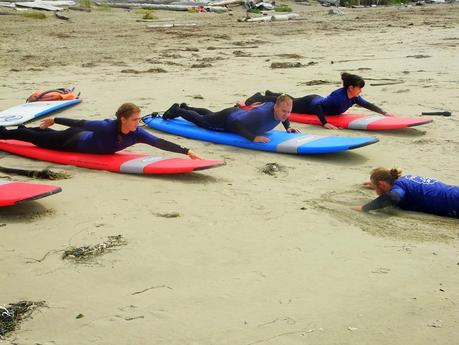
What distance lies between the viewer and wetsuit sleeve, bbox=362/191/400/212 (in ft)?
15.3

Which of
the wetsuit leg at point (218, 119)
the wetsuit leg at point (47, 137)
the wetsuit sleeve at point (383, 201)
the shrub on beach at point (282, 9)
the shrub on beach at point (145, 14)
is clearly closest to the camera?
the wetsuit sleeve at point (383, 201)

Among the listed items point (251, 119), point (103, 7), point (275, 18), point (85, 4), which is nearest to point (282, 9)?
point (275, 18)

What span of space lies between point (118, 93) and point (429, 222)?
5700 mm

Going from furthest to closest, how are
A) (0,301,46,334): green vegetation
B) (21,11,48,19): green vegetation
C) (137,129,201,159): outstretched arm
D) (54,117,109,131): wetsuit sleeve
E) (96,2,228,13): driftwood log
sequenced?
(96,2,228,13): driftwood log → (21,11,48,19): green vegetation → (54,117,109,131): wetsuit sleeve → (137,129,201,159): outstretched arm → (0,301,46,334): green vegetation

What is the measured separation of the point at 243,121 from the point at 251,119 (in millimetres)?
90

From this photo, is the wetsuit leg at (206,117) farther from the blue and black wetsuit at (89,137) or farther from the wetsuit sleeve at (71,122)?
the wetsuit sleeve at (71,122)

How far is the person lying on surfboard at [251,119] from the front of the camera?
6.78m

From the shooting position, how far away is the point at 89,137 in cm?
605

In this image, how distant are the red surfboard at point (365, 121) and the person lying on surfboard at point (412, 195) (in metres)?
2.55

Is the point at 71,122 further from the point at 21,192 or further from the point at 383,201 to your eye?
the point at 383,201

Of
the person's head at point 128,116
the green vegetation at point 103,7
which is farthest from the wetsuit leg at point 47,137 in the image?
the green vegetation at point 103,7

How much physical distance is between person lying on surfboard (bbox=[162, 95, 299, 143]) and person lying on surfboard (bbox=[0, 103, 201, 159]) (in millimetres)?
1233

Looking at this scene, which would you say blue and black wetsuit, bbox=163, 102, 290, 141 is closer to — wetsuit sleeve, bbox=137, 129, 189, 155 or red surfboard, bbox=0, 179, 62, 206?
wetsuit sleeve, bbox=137, 129, 189, 155

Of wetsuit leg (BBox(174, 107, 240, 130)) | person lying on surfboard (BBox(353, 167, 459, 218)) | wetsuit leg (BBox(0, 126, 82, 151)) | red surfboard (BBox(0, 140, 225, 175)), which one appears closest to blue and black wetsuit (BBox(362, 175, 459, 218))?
person lying on surfboard (BBox(353, 167, 459, 218))
